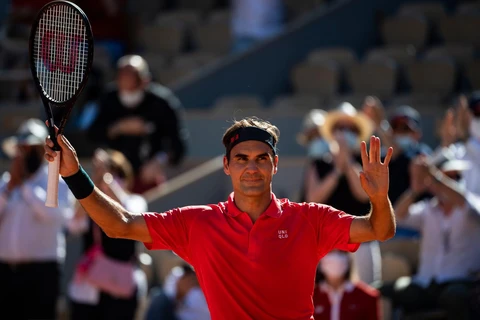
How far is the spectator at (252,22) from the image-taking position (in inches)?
568

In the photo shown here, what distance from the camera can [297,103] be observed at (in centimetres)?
1225

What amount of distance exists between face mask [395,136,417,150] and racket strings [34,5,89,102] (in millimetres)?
4613

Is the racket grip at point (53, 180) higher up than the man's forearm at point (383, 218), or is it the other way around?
the racket grip at point (53, 180)

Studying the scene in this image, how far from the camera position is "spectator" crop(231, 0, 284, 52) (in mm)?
14422

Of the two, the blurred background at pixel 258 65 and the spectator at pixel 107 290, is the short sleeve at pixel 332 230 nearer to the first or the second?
the spectator at pixel 107 290

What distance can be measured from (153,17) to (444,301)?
9393 mm

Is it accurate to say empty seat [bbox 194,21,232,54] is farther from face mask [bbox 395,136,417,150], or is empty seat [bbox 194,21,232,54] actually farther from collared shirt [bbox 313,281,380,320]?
collared shirt [bbox 313,281,380,320]

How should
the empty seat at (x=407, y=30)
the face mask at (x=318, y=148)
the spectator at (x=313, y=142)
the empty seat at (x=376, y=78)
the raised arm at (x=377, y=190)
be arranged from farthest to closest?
1. the empty seat at (x=407, y=30)
2. the empty seat at (x=376, y=78)
3. the face mask at (x=318, y=148)
4. the spectator at (x=313, y=142)
5. the raised arm at (x=377, y=190)

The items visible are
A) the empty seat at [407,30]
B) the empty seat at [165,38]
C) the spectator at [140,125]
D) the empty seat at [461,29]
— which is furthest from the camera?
the empty seat at [165,38]

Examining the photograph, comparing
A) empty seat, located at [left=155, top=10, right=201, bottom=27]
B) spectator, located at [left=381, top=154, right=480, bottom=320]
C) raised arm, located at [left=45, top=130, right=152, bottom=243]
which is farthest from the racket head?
empty seat, located at [left=155, top=10, right=201, bottom=27]

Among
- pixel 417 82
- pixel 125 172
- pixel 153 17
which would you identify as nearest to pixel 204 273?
pixel 125 172

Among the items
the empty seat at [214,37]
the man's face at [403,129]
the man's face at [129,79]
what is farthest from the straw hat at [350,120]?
the empty seat at [214,37]

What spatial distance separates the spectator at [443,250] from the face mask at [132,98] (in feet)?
9.71

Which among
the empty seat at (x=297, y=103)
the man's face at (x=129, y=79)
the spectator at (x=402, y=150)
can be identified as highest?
the empty seat at (x=297, y=103)
